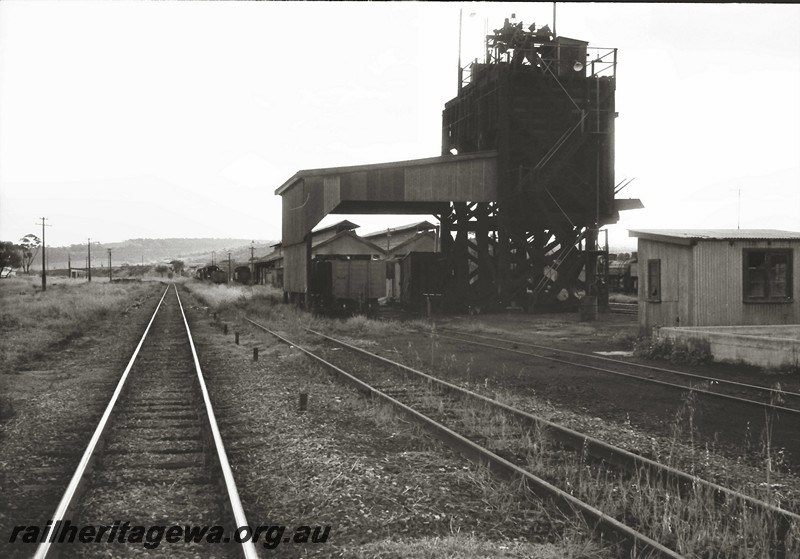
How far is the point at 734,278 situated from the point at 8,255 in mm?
129090

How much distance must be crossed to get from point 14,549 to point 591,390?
9.11 metres

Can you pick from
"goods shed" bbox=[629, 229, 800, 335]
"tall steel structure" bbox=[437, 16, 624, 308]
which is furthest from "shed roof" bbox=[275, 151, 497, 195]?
"goods shed" bbox=[629, 229, 800, 335]

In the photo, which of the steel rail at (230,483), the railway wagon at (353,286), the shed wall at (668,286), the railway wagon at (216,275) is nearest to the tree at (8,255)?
the railway wagon at (216,275)

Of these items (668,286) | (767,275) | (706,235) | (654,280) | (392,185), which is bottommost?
(668,286)

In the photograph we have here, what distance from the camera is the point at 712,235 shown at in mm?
17750

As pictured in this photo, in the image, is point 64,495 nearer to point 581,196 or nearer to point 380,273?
point 380,273

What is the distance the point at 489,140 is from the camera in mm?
33250

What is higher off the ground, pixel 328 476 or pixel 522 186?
pixel 522 186

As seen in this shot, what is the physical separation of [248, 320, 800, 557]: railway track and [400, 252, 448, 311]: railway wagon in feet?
68.2

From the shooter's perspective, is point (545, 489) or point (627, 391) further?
point (627, 391)

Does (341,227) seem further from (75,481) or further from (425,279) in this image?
(75,481)

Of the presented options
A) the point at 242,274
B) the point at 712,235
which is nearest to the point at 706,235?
the point at 712,235

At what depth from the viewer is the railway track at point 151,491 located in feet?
17.1

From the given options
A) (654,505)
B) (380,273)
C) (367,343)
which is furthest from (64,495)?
(380,273)
